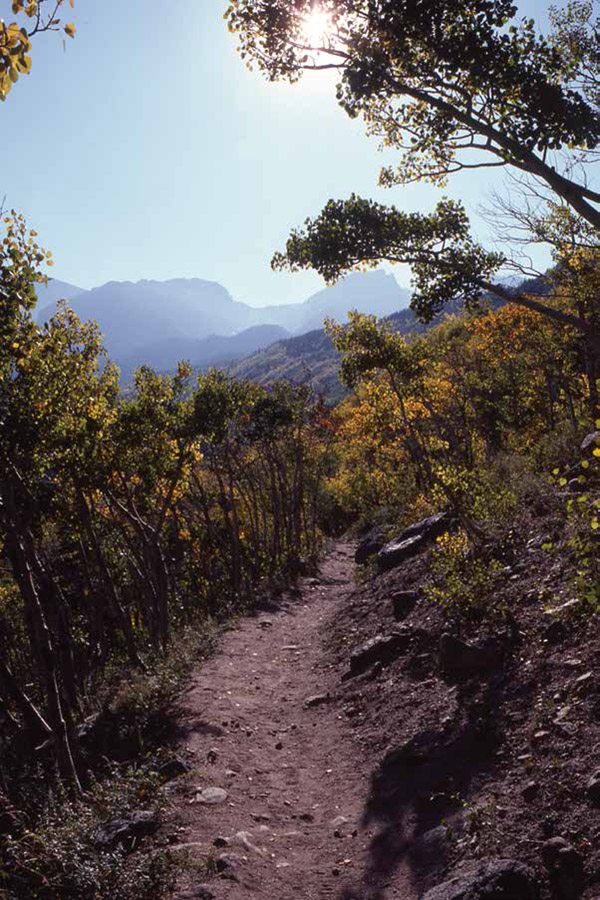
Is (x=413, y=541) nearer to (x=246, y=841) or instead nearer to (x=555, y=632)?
(x=555, y=632)

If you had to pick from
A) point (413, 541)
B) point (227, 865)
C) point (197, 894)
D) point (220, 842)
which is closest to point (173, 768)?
point (220, 842)

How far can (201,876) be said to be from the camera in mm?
6184

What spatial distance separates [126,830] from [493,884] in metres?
4.48

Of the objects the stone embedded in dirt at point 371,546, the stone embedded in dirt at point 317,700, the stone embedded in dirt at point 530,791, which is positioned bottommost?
the stone embedded in dirt at point 371,546

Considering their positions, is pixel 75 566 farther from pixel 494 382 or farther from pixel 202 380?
pixel 494 382

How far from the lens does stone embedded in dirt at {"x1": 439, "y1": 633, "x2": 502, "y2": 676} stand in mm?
8938

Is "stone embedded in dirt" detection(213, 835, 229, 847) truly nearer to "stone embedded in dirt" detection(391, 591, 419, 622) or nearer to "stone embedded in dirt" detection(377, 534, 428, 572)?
"stone embedded in dirt" detection(391, 591, 419, 622)

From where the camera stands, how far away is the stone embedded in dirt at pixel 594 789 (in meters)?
5.14

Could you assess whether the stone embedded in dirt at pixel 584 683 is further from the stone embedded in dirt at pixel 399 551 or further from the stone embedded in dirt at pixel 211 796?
the stone embedded in dirt at pixel 399 551

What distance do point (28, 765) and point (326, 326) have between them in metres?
15.9

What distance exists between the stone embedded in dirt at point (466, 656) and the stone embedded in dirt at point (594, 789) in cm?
345

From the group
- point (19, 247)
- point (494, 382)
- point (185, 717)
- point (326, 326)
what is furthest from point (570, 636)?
point (494, 382)

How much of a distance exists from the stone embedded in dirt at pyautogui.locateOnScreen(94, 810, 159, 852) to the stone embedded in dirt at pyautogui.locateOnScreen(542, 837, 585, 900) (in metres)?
4.61

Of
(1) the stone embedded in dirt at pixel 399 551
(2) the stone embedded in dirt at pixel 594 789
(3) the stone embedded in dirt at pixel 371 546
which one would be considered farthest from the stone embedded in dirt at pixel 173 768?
(3) the stone embedded in dirt at pixel 371 546
